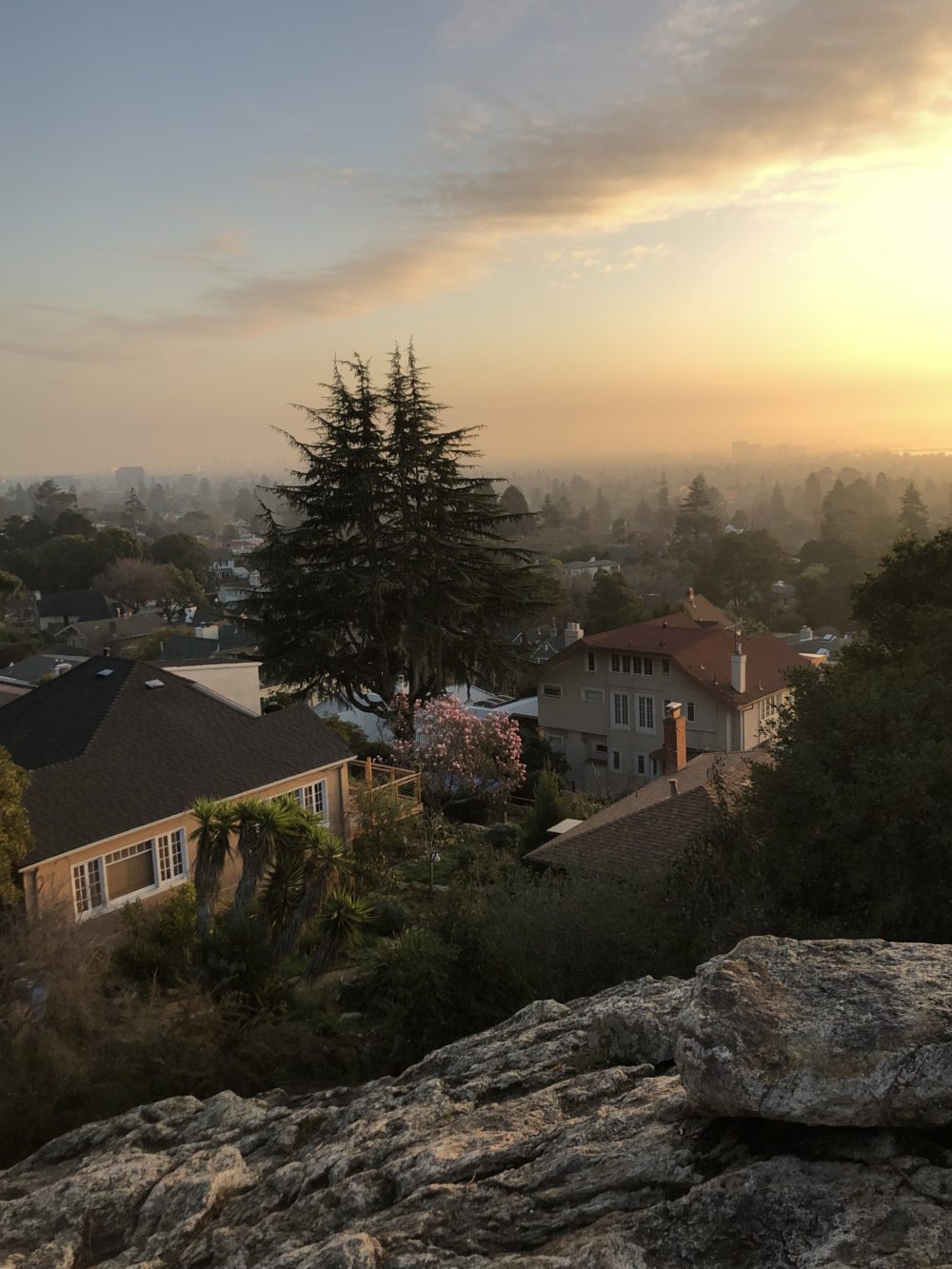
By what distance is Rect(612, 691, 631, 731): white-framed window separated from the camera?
36.5m

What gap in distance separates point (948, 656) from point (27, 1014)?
1393 centimetres

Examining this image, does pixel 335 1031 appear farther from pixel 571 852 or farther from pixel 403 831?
pixel 403 831

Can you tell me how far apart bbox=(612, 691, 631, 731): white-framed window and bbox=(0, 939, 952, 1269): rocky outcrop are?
1122 inches

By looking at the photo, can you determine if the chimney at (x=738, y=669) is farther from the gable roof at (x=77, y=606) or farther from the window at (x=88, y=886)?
the gable roof at (x=77, y=606)

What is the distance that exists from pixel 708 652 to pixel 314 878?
979 inches

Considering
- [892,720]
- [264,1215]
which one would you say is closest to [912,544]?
[892,720]

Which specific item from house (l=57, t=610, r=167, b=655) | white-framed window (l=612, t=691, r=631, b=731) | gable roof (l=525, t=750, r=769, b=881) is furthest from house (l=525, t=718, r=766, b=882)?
house (l=57, t=610, r=167, b=655)

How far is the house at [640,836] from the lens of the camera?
1592cm

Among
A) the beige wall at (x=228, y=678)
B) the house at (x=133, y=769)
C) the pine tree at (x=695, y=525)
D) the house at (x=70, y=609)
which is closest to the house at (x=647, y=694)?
the beige wall at (x=228, y=678)

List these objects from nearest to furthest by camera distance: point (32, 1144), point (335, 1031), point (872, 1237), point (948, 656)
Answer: point (872, 1237) < point (32, 1144) < point (335, 1031) < point (948, 656)

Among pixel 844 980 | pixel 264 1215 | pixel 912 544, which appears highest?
pixel 912 544

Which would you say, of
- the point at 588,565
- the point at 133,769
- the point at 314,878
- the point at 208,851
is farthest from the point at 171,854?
the point at 588,565

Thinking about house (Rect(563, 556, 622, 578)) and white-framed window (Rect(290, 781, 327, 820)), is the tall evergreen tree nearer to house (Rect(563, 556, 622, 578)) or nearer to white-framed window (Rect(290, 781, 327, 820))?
white-framed window (Rect(290, 781, 327, 820))

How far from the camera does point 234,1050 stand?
10.6m
